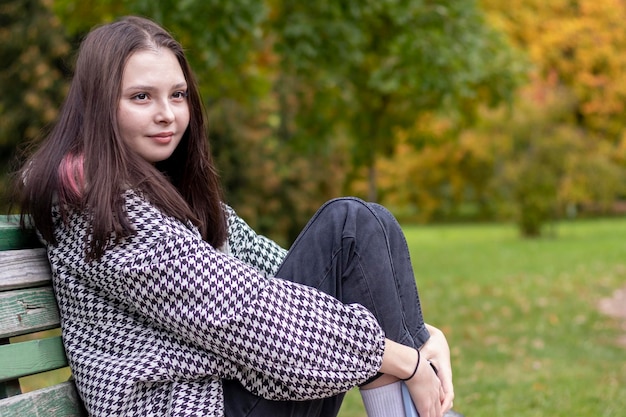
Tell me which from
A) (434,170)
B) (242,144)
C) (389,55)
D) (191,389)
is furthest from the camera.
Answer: (434,170)

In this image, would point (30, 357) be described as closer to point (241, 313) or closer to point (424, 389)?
point (241, 313)

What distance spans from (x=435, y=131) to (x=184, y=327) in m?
8.90

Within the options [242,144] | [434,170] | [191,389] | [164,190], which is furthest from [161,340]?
[434,170]

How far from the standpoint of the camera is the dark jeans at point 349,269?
82.7 inches

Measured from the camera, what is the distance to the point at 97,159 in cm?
202

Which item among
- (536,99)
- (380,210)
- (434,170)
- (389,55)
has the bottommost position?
(434,170)

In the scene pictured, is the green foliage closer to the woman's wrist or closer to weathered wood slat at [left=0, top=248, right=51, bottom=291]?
weathered wood slat at [left=0, top=248, right=51, bottom=291]

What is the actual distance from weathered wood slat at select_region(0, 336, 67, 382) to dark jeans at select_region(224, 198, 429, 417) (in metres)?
0.46

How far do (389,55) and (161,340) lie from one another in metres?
6.03

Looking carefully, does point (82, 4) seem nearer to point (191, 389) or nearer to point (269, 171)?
point (191, 389)

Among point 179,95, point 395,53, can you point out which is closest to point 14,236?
point 179,95

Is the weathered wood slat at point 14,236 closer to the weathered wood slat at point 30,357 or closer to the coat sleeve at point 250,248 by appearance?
the weathered wood slat at point 30,357

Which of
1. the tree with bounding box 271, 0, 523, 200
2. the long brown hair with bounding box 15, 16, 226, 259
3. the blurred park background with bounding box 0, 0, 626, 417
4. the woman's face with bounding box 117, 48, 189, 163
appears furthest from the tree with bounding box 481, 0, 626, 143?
the long brown hair with bounding box 15, 16, 226, 259

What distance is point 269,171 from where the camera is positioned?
1504cm
